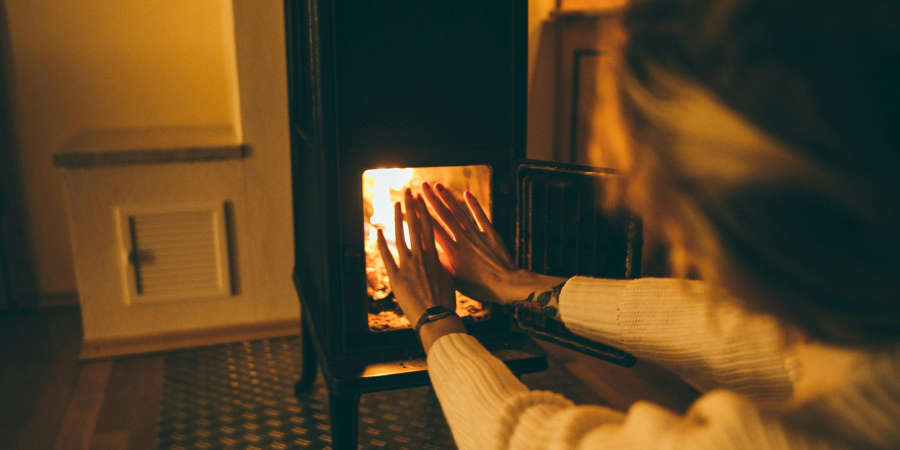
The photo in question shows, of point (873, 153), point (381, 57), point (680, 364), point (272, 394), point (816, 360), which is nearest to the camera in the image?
point (873, 153)

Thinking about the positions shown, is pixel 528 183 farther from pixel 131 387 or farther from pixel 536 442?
pixel 131 387

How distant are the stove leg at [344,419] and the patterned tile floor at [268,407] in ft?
1.52

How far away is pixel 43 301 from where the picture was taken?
2.37 metres

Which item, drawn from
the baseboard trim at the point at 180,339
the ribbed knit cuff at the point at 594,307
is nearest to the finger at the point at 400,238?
the ribbed knit cuff at the point at 594,307

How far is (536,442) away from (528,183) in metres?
0.58

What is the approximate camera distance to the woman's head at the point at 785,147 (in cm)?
39

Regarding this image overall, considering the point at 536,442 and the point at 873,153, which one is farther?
the point at 536,442

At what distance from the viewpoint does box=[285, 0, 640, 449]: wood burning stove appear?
1.02 meters

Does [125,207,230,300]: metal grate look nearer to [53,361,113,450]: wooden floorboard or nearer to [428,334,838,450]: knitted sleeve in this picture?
[53,361,113,450]: wooden floorboard

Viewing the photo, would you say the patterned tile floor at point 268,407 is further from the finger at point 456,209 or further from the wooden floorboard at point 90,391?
the finger at point 456,209

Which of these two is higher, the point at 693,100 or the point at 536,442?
the point at 693,100

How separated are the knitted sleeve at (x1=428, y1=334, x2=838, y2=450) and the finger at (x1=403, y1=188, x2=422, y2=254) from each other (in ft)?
0.66

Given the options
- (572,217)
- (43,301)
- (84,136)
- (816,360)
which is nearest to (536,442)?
(816,360)

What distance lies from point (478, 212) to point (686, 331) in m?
0.39
